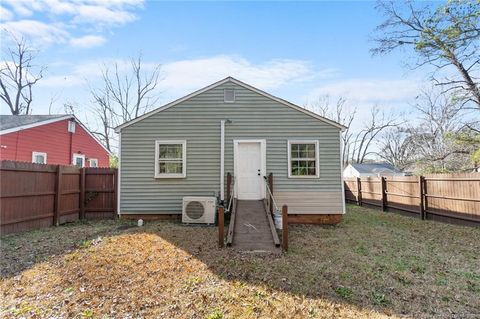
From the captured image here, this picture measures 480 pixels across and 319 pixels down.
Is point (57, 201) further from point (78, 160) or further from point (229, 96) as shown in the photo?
point (78, 160)

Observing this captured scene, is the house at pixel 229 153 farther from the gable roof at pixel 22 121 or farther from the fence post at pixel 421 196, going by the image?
the gable roof at pixel 22 121

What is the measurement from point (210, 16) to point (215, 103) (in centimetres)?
283

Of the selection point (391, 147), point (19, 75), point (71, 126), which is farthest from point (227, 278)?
point (391, 147)

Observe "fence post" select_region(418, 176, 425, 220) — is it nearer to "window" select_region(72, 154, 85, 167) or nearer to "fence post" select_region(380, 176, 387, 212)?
"fence post" select_region(380, 176, 387, 212)

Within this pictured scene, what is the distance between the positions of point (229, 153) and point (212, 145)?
2.11ft

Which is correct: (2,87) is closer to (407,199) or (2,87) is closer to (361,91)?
(407,199)

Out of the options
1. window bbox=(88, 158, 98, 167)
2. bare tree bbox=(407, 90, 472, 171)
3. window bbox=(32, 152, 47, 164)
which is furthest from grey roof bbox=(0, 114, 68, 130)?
bare tree bbox=(407, 90, 472, 171)

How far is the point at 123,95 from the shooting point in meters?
27.7

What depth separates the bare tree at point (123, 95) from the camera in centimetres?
2719

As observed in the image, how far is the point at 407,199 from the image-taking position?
11.6 metres

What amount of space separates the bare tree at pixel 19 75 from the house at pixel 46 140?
42.8 feet

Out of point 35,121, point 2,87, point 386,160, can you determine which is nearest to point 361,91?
point 386,160

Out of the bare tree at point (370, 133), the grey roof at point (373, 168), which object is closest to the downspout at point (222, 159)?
the grey roof at point (373, 168)

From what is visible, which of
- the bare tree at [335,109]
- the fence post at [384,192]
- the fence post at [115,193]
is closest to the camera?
the fence post at [115,193]
